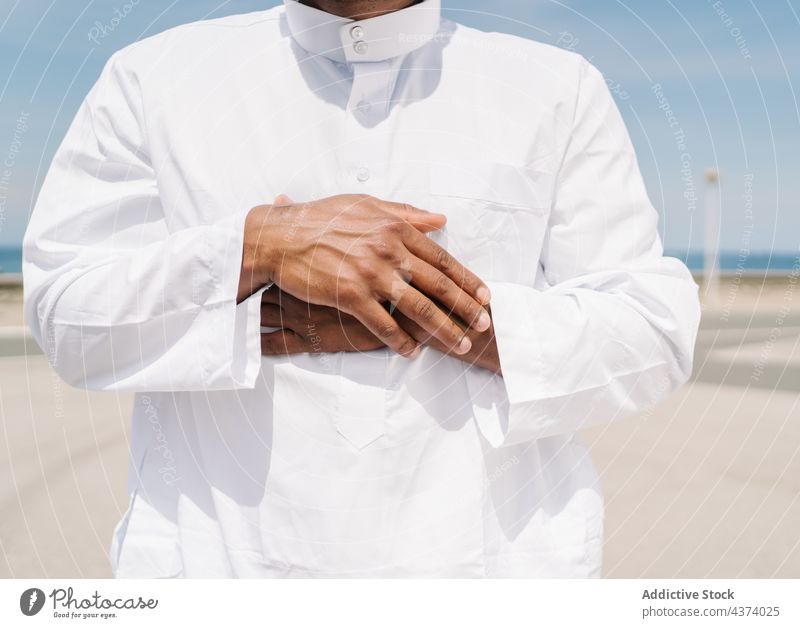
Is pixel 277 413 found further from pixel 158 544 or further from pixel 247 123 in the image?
pixel 247 123

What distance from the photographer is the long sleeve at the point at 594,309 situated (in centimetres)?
141

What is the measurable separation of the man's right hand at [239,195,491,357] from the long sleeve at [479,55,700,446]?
0.38 feet

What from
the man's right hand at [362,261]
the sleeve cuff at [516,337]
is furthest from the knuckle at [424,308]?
the sleeve cuff at [516,337]

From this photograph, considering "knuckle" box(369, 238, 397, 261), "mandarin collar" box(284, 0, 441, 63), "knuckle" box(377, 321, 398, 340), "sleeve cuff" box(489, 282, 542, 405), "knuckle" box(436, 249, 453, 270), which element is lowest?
"sleeve cuff" box(489, 282, 542, 405)

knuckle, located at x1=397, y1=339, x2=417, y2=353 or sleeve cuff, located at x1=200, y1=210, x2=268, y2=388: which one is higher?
sleeve cuff, located at x1=200, y1=210, x2=268, y2=388

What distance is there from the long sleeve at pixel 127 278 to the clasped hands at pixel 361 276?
0.06 meters

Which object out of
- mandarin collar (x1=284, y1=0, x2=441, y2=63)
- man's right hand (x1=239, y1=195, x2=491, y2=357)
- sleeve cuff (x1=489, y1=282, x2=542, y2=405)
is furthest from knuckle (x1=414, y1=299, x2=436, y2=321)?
mandarin collar (x1=284, y1=0, x2=441, y2=63)

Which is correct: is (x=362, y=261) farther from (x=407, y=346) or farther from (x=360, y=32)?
(x=360, y=32)

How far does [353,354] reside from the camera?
140 centimetres

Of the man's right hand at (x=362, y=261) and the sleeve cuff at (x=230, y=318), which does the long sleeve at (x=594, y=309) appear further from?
the sleeve cuff at (x=230, y=318)

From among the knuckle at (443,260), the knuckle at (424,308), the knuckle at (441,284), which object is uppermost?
the knuckle at (443,260)

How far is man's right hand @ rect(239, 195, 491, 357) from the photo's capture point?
4.34 feet

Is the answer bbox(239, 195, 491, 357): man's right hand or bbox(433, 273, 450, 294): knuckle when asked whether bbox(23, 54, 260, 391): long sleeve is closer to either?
bbox(239, 195, 491, 357): man's right hand

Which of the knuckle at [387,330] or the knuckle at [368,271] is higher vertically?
the knuckle at [368,271]
